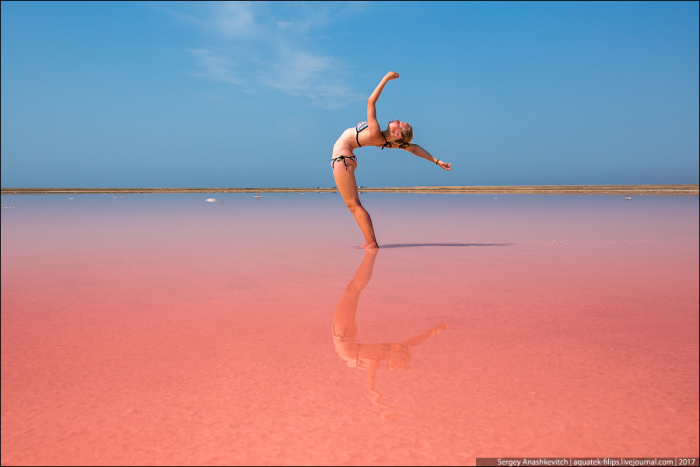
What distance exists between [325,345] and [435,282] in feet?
6.50

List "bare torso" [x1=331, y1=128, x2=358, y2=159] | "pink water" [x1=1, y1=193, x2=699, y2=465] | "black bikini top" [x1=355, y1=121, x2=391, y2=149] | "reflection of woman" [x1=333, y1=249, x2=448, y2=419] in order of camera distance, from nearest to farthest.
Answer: "pink water" [x1=1, y1=193, x2=699, y2=465]
"reflection of woman" [x1=333, y1=249, x2=448, y2=419]
"black bikini top" [x1=355, y1=121, x2=391, y2=149]
"bare torso" [x1=331, y1=128, x2=358, y2=159]

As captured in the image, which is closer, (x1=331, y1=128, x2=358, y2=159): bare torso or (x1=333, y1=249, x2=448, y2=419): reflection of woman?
(x1=333, y1=249, x2=448, y2=419): reflection of woman

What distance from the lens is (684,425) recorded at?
5.55ft

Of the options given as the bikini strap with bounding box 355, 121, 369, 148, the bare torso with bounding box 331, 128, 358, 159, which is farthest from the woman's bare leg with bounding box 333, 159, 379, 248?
the bikini strap with bounding box 355, 121, 369, 148

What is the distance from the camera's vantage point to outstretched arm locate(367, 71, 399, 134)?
254 inches

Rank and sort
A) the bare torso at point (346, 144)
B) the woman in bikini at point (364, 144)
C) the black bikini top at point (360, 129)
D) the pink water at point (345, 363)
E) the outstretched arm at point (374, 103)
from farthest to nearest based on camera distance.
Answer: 1. the bare torso at point (346, 144)
2. the black bikini top at point (360, 129)
3. the woman in bikini at point (364, 144)
4. the outstretched arm at point (374, 103)
5. the pink water at point (345, 363)

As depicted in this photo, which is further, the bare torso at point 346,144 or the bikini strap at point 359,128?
the bare torso at point 346,144

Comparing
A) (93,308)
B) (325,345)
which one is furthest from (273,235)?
(325,345)

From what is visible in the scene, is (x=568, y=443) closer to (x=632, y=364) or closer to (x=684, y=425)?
(x=684, y=425)

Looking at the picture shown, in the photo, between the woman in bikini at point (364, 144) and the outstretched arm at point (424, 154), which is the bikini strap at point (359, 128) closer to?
the woman in bikini at point (364, 144)

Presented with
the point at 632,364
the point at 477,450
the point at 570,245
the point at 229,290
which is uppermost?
the point at 570,245

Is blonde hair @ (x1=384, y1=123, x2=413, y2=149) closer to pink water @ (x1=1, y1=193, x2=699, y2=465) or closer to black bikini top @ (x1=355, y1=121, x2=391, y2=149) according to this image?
black bikini top @ (x1=355, y1=121, x2=391, y2=149)

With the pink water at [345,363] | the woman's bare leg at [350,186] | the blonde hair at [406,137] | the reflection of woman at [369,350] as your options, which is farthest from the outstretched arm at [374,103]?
the reflection of woman at [369,350]

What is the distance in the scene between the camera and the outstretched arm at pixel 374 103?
6.45 meters
